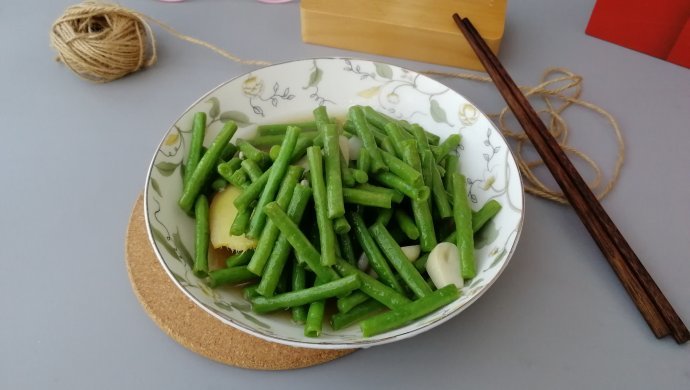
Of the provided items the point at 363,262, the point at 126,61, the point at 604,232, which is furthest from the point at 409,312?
the point at 126,61

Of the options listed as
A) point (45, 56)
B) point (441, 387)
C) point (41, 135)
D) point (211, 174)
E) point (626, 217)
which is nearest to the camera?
point (441, 387)

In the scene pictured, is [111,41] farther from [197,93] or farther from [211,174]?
[211,174]

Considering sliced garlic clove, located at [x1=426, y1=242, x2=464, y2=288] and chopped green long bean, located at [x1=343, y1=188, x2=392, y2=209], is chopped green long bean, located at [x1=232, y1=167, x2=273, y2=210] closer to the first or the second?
chopped green long bean, located at [x1=343, y1=188, x2=392, y2=209]

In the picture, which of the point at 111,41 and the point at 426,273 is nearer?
the point at 426,273

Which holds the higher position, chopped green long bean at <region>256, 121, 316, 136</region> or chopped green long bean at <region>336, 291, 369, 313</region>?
chopped green long bean at <region>256, 121, 316, 136</region>

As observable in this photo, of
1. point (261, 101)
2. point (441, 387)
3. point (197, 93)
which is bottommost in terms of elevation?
point (441, 387)

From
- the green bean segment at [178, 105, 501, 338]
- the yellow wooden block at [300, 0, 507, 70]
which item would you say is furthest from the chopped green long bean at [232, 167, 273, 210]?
the yellow wooden block at [300, 0, 507, 70]

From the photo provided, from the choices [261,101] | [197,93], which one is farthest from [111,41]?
[261,101]
